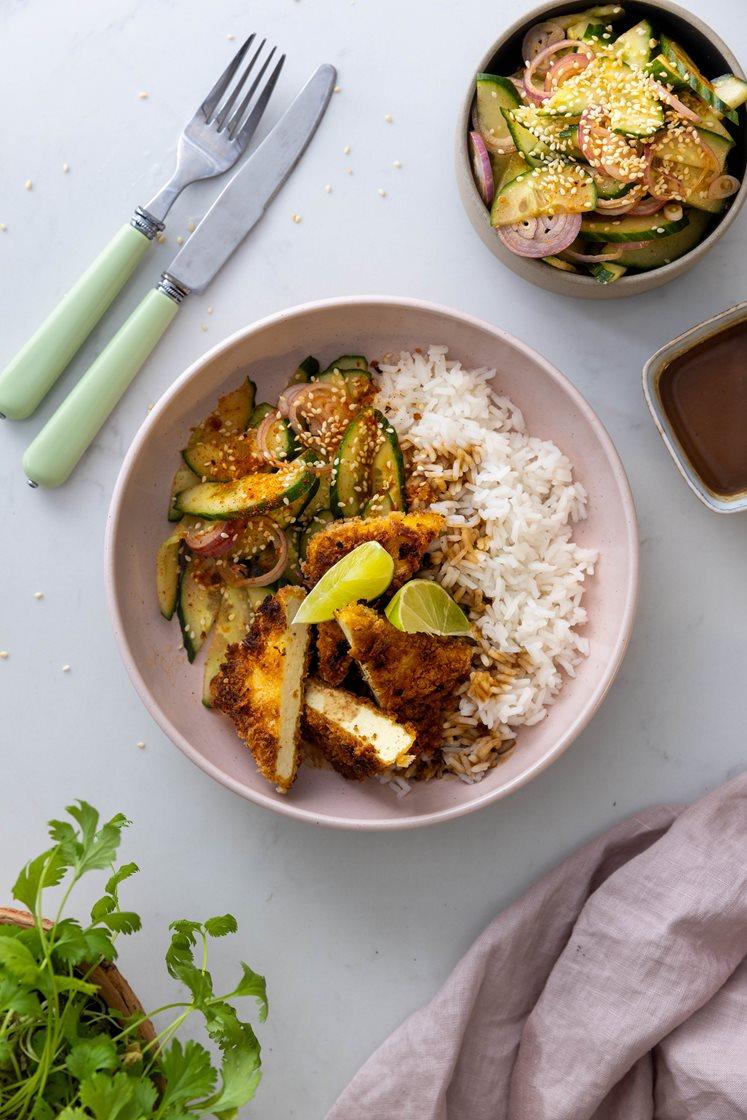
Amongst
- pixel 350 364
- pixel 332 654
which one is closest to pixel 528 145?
pixel 350 364

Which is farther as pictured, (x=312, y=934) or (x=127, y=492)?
(x=312, y=934)

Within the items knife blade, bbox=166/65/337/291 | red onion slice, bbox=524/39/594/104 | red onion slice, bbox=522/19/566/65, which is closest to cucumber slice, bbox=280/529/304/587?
knife blade, bbox=166/65/337/291

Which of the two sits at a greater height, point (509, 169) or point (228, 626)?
point (509, 169)

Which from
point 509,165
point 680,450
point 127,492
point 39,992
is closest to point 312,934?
point 39,992

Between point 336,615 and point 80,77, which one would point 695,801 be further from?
point 80,77

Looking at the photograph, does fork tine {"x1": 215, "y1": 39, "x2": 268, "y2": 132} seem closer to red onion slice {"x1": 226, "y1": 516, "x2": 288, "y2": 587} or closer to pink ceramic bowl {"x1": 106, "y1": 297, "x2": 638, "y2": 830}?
pink ceramic bowl {"x1": 106, "y1": 297, "x2": 638, "y2": 830}

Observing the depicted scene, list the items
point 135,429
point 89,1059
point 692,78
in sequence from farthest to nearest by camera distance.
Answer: point 135,429
point 692,78
point 89,1059

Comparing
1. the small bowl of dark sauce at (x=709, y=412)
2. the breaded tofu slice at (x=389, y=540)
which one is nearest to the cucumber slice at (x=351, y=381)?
the breaded tofu slice at (x=389, y=540)

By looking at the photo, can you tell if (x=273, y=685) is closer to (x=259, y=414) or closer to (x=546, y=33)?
(x=259, y=414)
